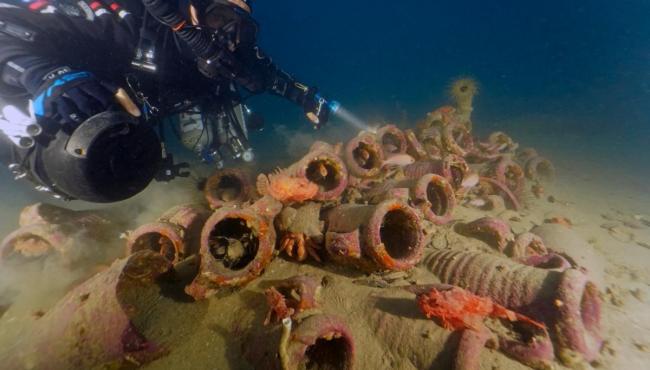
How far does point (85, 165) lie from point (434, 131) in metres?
5.63

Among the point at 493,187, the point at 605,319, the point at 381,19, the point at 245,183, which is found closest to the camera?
the point at 605,319

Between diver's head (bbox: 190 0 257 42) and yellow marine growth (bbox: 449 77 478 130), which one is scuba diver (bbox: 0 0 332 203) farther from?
yellow marine growth (bbox: 449 77 478 130)

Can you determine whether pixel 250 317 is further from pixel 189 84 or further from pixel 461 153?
pixel 461 153

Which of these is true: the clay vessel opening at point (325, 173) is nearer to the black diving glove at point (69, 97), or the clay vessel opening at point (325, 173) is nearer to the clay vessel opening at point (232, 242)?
the clay vessel opening at point (232, 242)

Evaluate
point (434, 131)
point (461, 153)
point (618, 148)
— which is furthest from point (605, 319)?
point (618, 148)

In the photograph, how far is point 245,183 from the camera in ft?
14.8

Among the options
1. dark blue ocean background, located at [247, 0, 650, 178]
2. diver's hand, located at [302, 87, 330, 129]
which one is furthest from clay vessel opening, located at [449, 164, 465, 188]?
dark blue ocean background, located at [247, 0, 650, 178]

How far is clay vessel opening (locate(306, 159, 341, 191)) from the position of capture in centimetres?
400

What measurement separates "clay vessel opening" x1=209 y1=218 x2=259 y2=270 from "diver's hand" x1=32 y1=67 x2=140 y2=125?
61.2 inches

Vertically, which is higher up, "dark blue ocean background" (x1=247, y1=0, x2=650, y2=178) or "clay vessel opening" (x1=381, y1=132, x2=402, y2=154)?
"dark blue ocean background" (x1=247, y1=0, x2=650, y2=178)

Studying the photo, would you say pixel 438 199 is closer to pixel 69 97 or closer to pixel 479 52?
pixel 69 97

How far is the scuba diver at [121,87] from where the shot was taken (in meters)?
2.66

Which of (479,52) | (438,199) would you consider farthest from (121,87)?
(479,52)

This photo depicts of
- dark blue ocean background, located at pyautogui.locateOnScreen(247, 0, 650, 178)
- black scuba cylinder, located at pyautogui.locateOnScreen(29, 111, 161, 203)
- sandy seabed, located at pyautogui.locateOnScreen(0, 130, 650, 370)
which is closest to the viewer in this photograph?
sandy seabed, located at pyautogui.locateOnScreen(0, 130, 650, 370)
